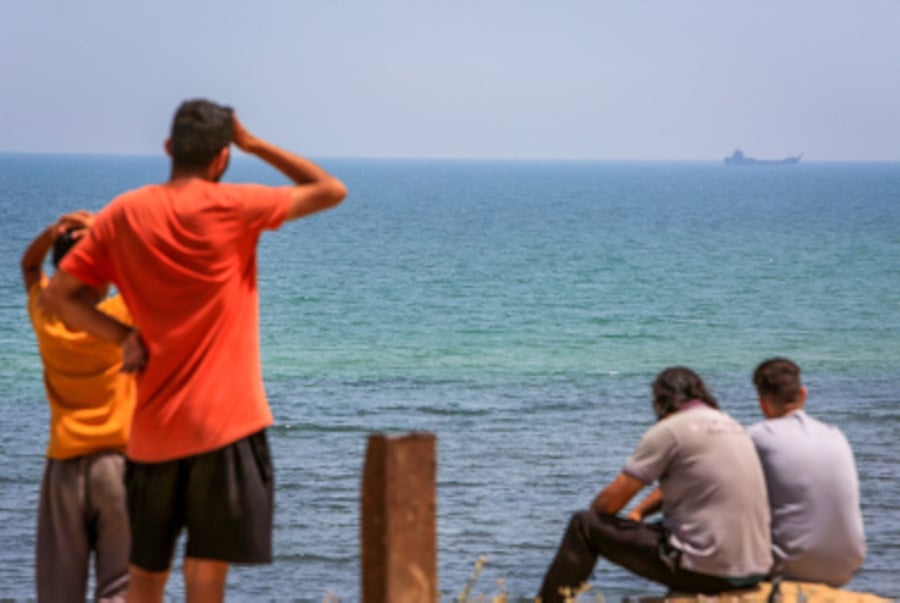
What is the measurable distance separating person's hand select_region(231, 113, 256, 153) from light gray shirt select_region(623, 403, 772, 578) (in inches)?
86.7

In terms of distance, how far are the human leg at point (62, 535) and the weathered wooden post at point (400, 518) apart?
58.6 inches

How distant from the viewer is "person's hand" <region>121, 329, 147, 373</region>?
14.1 ft

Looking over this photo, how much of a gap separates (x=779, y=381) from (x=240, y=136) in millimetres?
2681

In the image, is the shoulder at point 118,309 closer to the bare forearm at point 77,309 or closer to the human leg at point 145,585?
the bare forearm at point 77,309

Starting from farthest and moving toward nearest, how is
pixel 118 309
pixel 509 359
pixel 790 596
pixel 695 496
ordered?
pixel 509 359 < pixel 695 496 < pixel 790 596 < pixel 118 309

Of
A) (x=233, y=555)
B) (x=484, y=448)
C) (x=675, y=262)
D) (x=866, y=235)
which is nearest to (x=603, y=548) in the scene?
(x=233, y=555)

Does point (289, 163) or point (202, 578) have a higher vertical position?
point (289, 163)

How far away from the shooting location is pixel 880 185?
7840 inches

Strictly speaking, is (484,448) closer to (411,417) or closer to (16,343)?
(411,417)

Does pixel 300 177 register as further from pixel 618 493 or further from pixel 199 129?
pixel 618 493

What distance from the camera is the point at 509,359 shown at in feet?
150

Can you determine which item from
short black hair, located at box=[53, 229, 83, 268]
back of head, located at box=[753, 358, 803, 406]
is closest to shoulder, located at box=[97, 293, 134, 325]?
short black hair, located at box=[53, 229, 83, 268]

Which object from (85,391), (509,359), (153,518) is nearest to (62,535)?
(85,391)

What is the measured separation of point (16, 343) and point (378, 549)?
4523 centimetres
